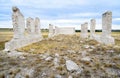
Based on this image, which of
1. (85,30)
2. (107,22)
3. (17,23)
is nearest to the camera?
(17,23)

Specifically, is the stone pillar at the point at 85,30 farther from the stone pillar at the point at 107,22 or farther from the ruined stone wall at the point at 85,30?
the stone pillar at the point at 107,22

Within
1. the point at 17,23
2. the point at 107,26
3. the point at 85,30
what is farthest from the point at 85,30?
the point at 17,23

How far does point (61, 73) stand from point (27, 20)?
40.0 ft

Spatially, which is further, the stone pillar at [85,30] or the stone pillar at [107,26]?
the stone pillar at [85,30]

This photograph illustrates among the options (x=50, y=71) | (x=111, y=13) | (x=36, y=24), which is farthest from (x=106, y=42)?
(x=36, y=24)

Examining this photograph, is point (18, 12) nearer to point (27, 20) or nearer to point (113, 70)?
point (27, 20)

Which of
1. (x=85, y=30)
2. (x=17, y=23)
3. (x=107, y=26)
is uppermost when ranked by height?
(x=17, y=23)

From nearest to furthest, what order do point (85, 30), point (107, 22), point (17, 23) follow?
point (17, 23), point (107, 22), point (85, 30)

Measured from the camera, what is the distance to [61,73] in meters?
7.16

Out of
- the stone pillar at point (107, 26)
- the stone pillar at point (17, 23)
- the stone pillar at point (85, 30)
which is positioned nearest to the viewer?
the stone pillar at point (17, 23)

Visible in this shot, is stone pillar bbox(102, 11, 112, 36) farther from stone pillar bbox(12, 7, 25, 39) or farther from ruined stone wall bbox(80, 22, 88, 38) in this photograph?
ruined stone wall bbox(80, 22, 88, 38)

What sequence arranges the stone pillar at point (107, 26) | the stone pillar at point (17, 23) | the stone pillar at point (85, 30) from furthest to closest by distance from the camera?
the stone pillar at point (85, 30) → the stone pillar at point (107, 26) → the stone pillar at point (17, 23)

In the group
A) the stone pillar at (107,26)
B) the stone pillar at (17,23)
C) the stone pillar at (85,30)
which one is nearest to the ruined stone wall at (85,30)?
the stone pillar at (85,30)

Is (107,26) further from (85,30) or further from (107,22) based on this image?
(85,30)
